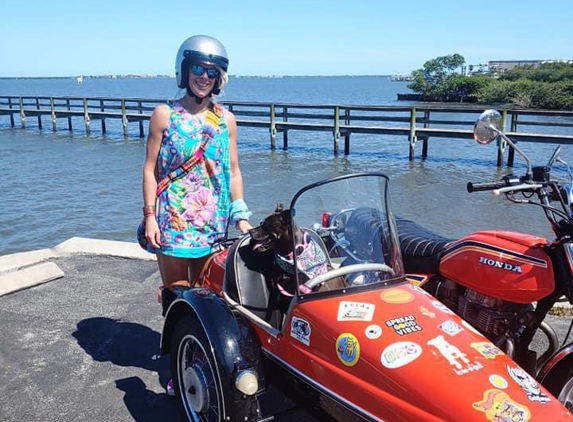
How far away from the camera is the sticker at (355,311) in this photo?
8.00 feet

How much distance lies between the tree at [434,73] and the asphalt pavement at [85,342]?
73.3m

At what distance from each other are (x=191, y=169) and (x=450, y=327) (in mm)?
1762

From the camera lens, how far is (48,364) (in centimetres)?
406

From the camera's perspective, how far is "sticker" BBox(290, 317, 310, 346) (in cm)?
254

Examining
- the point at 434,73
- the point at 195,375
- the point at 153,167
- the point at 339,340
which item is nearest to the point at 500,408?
the point at 339,340

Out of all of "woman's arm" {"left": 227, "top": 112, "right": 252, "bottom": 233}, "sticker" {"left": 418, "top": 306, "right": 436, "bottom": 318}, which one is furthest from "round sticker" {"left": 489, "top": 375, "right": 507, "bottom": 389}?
"woman's arm" {"left": 227, "top": 112, "right": 252, "bottom": 233}

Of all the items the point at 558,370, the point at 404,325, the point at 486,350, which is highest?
the point at 404,325

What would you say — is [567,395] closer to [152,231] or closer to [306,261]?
[306,261]

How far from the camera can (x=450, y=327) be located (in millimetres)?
2453

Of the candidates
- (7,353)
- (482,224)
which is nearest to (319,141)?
(482,224)

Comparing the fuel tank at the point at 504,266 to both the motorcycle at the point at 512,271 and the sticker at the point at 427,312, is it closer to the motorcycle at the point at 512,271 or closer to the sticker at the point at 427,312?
the motorcycle at the point at 512,271

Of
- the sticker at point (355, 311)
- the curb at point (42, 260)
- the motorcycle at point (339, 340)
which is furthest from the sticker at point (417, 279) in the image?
the curb at point (42, 260)

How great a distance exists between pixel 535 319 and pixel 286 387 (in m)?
1.53

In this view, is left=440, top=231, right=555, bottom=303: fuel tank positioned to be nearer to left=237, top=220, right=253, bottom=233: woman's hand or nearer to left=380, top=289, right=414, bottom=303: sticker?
left=380, top=289, right=414, bottom=303: sticker
